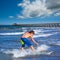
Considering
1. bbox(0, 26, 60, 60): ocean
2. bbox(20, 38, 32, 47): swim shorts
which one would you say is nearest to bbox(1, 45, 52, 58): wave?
bbox(0, 26, 60, 60): ocean

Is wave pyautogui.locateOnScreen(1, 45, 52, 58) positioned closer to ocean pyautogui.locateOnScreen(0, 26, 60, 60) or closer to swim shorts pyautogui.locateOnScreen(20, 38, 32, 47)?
ocean pyautogui.locateOnScreen(0, 26, 60, 60)

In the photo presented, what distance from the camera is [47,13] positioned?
142 inches

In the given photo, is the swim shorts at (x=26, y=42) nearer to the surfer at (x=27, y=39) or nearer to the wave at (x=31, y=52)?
the surfer at (x=27, y=39)

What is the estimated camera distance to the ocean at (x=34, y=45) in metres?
3.54

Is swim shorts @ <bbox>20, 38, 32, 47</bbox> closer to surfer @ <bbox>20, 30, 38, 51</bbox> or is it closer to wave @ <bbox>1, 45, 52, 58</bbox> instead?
surfer @ <bbox>20, 30, 38, 51</bbox>

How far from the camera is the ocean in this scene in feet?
11.6

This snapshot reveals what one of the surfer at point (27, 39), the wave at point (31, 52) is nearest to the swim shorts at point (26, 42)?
the surfer at point (27, 39)

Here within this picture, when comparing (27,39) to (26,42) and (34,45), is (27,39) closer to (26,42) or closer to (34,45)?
(26,42)

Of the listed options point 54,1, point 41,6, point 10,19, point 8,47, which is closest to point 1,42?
point 8,47

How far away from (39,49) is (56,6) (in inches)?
31.8

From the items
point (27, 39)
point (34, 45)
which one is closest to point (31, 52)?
point (34, 45)

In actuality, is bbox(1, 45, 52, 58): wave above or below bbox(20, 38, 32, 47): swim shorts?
below

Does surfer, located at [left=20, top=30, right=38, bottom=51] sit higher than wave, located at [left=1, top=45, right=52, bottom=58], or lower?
higher

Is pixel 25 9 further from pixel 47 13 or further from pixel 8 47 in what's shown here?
pixel 8 47
